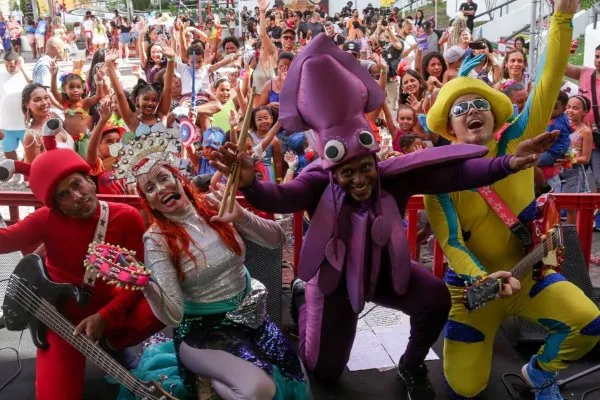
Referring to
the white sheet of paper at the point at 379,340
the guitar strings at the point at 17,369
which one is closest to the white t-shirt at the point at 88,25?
the guitar strings at the point at 17,369

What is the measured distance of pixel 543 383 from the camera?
327cm

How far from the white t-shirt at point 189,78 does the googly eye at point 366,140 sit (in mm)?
4940

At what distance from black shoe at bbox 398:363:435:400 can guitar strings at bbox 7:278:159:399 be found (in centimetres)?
133

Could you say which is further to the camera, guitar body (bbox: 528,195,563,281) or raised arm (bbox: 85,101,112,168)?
raised arm (bbox: 85,101,112,168)

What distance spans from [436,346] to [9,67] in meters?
6.84

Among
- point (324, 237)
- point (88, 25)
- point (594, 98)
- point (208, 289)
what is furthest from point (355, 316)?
point (88, 25)

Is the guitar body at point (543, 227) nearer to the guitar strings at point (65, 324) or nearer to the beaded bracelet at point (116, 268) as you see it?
the beaded bracelet at point (116, 268)

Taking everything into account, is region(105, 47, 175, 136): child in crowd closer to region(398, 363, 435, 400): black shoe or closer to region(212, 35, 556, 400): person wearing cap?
region(212, 35, 556, 400): person wearing cap

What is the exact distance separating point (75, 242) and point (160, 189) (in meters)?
0.58

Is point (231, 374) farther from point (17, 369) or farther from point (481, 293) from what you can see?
point (17, 369)

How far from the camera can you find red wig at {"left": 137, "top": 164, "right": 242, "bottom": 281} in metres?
2.96

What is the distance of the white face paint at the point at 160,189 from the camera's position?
2.98 meters

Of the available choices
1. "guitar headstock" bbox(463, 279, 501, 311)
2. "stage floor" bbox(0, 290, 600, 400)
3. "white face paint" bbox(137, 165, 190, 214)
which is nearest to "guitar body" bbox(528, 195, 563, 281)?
"guitar headstock" bbox(463, 279, 501, 311)

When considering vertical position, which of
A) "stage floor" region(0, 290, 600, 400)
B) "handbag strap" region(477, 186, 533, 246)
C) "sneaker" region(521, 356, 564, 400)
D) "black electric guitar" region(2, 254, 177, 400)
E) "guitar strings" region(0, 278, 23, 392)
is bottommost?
"stage floor" region(0, 290, 600, 400)
